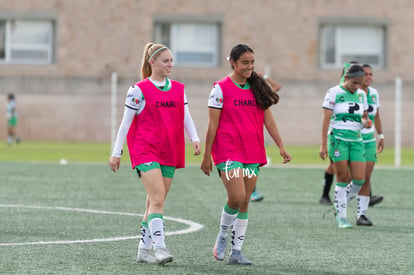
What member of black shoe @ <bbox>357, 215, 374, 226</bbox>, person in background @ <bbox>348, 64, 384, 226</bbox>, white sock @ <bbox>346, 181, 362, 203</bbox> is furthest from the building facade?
black shoe @ <bbox>357, 215, 374, 226</bbox>

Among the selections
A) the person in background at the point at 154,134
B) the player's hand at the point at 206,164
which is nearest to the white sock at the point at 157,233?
the person in background at the point at 154,134

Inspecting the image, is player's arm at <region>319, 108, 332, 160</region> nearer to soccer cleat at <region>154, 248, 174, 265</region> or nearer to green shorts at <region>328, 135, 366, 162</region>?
green shorts at <region>328, 135, 366, 162</region>

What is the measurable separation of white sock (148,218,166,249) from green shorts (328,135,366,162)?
4.11 m

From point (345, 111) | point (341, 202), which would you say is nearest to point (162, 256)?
point (341, 202)

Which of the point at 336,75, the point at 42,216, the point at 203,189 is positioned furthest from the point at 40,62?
the point at 42,216

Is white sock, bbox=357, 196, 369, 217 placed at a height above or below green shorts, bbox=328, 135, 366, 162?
below

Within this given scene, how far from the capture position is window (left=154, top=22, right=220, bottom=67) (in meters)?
39.6

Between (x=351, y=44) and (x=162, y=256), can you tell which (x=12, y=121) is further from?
(x=162, y=256)

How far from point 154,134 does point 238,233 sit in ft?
3.97

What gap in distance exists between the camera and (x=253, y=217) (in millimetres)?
13586

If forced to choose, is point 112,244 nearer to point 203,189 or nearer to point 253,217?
point 253,217

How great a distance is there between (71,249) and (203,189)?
7957mm

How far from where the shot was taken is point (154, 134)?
9078mm

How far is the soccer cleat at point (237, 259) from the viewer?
30.4 ft
